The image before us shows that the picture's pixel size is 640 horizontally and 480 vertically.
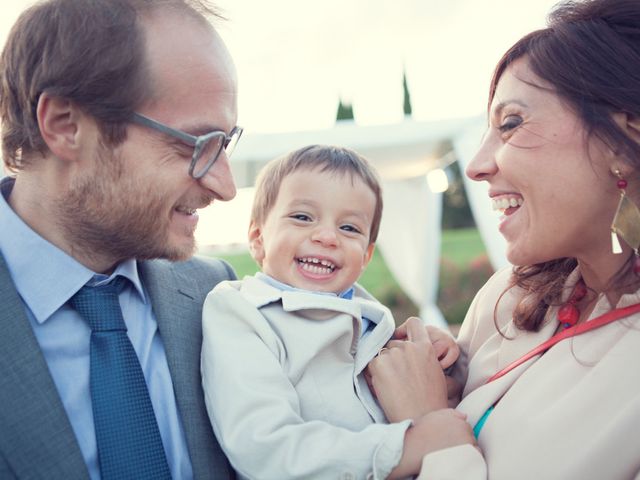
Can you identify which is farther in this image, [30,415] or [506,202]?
[506,202]

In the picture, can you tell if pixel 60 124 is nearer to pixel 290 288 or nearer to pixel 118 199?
pixel 118 199

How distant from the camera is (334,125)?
24.6 feet

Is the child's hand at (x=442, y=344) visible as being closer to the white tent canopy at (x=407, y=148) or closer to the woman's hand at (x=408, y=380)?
the woman's hand at (x=408, y=380)

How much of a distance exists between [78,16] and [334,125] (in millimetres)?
5750

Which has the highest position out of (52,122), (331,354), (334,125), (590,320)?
(52,122)

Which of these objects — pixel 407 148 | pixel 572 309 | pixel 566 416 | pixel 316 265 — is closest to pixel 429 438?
pixel 566 416

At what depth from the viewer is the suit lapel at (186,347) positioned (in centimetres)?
171

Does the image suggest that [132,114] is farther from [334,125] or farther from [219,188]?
[334,125]

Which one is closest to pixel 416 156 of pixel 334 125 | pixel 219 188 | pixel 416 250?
pixel 334 125

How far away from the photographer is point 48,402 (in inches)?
58.7

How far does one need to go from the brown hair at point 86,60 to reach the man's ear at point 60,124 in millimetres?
29

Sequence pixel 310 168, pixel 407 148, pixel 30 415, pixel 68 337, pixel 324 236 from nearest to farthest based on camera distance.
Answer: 1. pixel 30 415
2. pixel 68 337
3. pixel 324 236
4. pixel 310 168
5. pixel 407 148

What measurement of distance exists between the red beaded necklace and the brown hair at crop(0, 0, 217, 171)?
1416mm

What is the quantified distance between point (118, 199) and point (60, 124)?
0.98 feet
